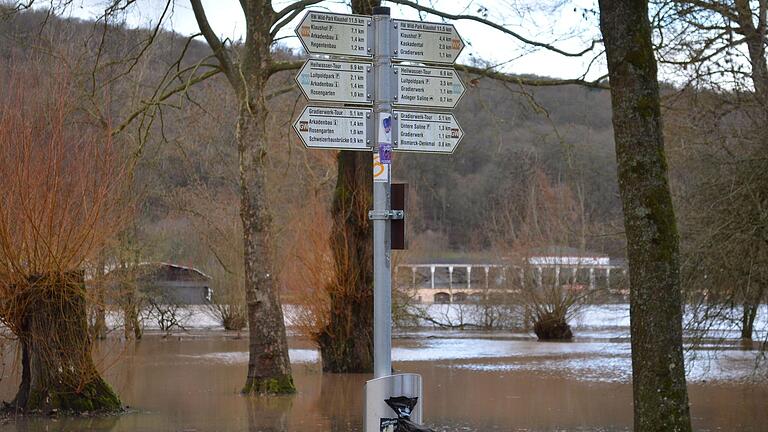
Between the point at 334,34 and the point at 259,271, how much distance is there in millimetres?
9939

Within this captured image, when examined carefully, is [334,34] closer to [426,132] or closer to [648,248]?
[426,132]

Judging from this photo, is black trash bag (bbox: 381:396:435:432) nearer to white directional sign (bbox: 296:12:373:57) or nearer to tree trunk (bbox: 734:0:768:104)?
white directional sign (bbox: 296:12:373:57)

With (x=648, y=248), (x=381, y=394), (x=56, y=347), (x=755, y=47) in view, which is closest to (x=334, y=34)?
(x=381, y=394)

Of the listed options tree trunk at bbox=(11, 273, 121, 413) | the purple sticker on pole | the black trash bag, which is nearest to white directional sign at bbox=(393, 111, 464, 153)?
the purple sticker on pole

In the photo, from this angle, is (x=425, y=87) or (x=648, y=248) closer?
(x=425, y=87)

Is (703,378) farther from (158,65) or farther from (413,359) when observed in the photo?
(158,65)

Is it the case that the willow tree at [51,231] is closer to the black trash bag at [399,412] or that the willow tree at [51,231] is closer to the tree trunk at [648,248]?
the tree trunk at [648,248]

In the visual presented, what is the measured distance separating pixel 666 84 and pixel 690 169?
88.5 inches

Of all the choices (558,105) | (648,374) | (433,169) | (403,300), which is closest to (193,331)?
(403,300)

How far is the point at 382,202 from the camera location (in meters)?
7.37

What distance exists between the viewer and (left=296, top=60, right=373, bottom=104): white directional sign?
752 cm

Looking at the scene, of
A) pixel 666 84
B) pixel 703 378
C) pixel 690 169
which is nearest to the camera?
pixel 690 169

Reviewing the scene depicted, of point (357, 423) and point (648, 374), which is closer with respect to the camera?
point (648, 374)

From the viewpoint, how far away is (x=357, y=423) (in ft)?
43.7
